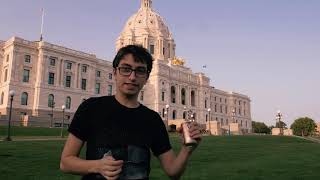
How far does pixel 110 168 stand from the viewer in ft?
8.63

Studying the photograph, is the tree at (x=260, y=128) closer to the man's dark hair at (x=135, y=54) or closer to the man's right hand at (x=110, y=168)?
the man's dark hair at (x=135, y=54)

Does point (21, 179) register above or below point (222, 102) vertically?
below

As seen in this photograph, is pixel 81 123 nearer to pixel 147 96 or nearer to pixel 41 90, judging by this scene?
pixel 41 90

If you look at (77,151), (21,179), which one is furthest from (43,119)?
(77,151)

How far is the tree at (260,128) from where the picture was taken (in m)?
144

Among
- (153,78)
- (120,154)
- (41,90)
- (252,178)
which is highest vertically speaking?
(153,78)

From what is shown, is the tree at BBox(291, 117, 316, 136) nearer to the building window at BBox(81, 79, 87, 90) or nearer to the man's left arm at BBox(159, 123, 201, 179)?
the building window at BBox(81, 79, 87, 90)

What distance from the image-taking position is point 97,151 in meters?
3.03

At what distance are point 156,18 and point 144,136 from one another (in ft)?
378

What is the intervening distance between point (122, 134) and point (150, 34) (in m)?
106

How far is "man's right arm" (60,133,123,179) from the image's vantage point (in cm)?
264

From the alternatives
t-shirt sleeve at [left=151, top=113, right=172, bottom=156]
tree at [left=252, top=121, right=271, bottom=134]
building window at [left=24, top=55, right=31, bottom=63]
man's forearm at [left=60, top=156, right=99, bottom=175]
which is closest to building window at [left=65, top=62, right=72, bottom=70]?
building window at [left=24, top=55, right=31, bottom=63]

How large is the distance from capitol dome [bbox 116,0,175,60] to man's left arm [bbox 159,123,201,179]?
321 feet

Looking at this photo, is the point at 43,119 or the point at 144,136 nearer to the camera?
the point at 144,136
